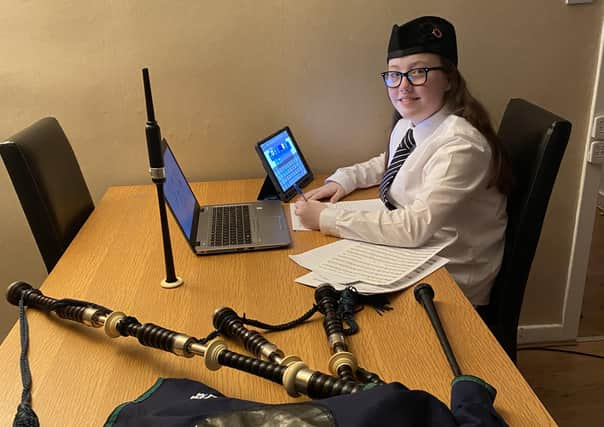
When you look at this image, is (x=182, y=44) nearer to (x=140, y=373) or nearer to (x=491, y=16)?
(x=491, y=16)

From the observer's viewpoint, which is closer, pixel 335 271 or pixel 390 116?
pixel 335 271

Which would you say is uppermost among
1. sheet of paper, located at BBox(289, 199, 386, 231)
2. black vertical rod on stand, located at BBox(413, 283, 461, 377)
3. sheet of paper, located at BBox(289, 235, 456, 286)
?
black vertical rod on stand, located at BBox(413, 283, 461, 377)

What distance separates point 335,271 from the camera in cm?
115

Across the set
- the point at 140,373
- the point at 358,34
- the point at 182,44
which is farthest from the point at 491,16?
the point at 140,373

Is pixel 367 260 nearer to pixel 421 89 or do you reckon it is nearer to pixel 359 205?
pixel 359 205

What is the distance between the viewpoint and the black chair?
1.29 metres

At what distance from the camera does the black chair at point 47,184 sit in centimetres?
129

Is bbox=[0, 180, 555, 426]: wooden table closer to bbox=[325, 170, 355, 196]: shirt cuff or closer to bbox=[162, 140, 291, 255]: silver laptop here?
bbox=[162, 140, 291, 255]: silver laptop

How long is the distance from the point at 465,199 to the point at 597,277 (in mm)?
1561

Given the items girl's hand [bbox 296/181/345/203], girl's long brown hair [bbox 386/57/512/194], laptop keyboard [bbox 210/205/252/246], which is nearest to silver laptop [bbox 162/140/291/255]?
laptop keyboard [bbox 210/205/252/246]

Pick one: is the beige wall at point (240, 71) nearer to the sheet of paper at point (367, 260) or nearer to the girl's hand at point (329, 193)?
the girl's hand at point (329, 193)

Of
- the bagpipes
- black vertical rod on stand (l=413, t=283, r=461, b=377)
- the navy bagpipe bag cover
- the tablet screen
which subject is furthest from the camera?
the tablet screen

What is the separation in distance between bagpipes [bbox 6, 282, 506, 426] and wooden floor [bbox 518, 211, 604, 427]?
3.78 feet

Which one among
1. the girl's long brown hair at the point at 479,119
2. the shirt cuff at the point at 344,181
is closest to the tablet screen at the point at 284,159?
the shirt cuff at the point at 344,181
